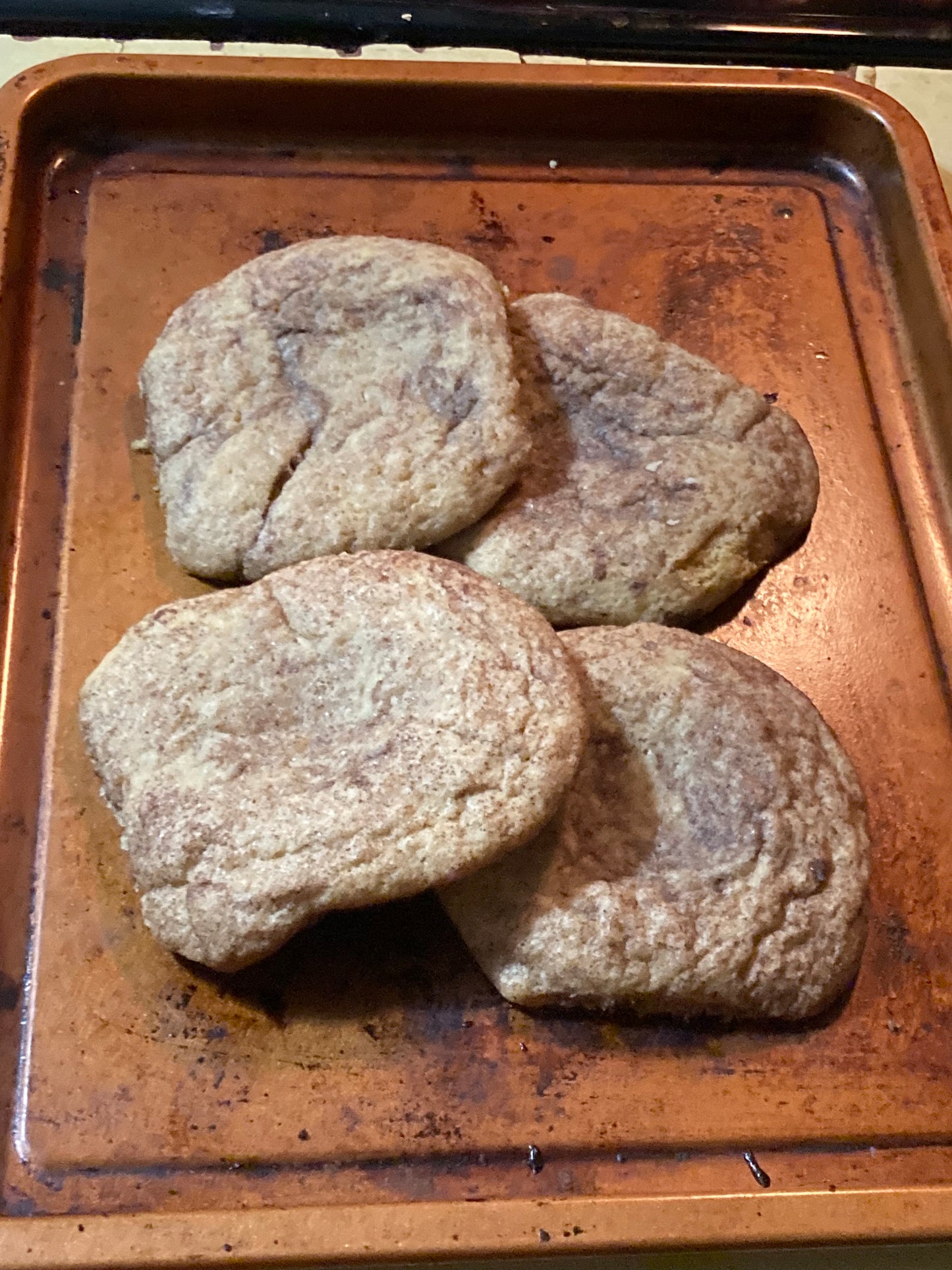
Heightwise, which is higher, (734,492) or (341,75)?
(341,75)

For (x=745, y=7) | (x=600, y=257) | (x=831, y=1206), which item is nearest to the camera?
(x=831, y=1206)

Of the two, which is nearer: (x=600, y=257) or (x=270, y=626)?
(x=270, y=626)

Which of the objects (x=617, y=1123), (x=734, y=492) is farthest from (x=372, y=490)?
(x=617, y=1123)

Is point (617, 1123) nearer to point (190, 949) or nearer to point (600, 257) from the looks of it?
point (190, 949)

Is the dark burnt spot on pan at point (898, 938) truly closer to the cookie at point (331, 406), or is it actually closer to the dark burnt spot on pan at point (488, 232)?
the cookie at point (331, 406)

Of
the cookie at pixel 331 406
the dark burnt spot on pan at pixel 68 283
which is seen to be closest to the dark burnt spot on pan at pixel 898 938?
the cookie at pixel 331 406

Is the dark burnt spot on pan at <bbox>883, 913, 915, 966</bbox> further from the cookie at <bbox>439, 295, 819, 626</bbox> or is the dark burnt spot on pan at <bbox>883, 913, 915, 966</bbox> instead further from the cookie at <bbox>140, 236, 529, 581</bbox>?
the cookie at <bbox>140, 236, 529, 581</bbox>
